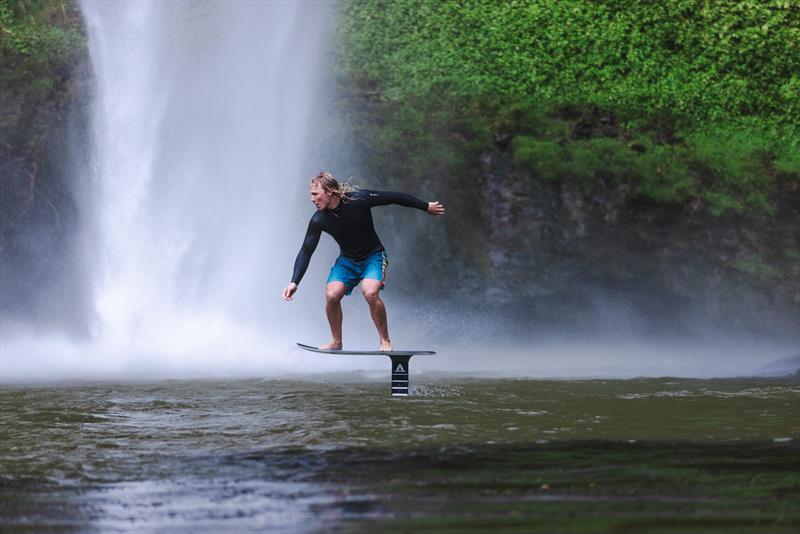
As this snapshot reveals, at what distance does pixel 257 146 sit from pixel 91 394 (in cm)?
1036

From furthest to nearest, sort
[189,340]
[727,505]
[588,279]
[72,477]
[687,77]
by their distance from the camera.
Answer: [687,77] < [588,279] < [189,340] < [72,477] < [727,505]

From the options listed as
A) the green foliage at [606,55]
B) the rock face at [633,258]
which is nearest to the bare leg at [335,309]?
the rock face at [633,258]

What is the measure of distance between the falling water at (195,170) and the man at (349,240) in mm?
6025

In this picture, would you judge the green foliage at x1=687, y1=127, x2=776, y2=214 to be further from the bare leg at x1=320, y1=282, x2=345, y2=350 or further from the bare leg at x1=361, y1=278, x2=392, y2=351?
the bare leg at x1=320, y1=282, x2=345, y2=350

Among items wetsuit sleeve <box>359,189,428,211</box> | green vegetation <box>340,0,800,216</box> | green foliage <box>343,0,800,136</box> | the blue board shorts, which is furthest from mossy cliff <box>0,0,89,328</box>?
wetsuit sleeve <box>359,189,428,211</box>

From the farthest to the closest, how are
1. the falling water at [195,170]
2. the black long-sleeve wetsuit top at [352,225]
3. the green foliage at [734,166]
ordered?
the green foliage at [734,166], the falling water at [195,170], the black long-sleeve wetsuit top at [352,225]

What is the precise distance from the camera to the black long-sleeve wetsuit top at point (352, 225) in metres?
9.98

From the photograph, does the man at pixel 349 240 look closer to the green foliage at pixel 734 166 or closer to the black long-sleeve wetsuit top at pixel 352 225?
the black long-sleeve wetsuit top at pixel 352 225

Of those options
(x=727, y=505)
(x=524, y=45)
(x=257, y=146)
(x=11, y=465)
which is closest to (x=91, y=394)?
(x=11, y=465)

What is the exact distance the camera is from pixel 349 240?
10250mm

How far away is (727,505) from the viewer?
16.1ft

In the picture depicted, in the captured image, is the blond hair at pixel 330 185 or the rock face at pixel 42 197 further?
the rock face at pixel 42 197

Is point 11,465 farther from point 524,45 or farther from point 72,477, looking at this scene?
point 524,45

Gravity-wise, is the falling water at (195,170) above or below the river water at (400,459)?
above
